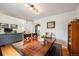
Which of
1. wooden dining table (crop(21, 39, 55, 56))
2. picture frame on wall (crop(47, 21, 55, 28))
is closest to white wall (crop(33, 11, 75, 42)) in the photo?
picture frame on wall (crop(47, 21, 55, 28))

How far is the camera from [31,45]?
1.77 metres

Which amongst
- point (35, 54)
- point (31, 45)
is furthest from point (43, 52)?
point (31, 45)

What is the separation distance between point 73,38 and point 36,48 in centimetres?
74

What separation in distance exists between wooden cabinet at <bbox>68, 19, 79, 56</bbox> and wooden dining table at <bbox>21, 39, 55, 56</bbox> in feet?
1.10

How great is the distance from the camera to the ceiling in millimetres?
1644

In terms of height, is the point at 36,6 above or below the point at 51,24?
above

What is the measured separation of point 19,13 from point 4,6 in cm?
28

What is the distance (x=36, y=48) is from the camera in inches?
67.1

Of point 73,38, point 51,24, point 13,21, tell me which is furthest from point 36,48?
point 73,38

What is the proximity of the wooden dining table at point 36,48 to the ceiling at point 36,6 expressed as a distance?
0.49 meters

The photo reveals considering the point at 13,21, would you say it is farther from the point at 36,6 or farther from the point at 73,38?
the point at 73,38

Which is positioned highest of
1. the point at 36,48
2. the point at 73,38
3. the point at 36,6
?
the point at 36,6

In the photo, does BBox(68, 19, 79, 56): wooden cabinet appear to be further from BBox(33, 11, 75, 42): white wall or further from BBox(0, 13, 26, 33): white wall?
BBox(0, 13, 26, 33): white wall

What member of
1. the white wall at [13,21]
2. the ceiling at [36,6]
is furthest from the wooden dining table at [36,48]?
the ceiling at [36,6]
